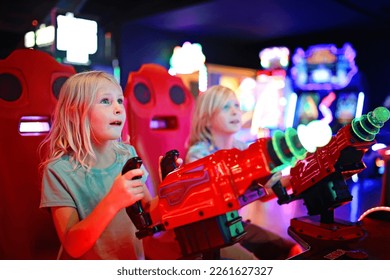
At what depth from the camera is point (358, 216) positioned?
135cm

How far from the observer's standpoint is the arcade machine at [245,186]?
2.56ft

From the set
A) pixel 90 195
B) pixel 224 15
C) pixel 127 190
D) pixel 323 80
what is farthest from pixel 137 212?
pixel 323 80

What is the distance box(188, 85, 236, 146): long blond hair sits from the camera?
140 centimetres

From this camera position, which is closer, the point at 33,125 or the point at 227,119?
the point at 33,125

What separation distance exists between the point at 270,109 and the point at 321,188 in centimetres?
91

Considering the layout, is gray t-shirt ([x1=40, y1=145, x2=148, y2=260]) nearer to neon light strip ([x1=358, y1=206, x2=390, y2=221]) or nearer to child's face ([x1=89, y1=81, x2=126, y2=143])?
child's face ([x1=89, y1=81, x2=126, y2=143])

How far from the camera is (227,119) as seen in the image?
4.53 feet

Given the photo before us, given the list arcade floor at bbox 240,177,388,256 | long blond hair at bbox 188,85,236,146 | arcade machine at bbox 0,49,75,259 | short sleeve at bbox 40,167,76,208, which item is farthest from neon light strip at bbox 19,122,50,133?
arcade floor at bbox 240,177,388,256

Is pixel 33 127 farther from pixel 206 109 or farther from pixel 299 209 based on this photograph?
pixel 299 209

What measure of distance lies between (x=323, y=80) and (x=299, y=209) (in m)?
1.88

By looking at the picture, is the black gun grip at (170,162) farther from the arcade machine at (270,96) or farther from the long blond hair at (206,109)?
the arcade machine at (270,96)

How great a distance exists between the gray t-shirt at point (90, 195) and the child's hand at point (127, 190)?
0.14 m

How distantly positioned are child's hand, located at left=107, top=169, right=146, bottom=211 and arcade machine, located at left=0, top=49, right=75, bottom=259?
26cm
